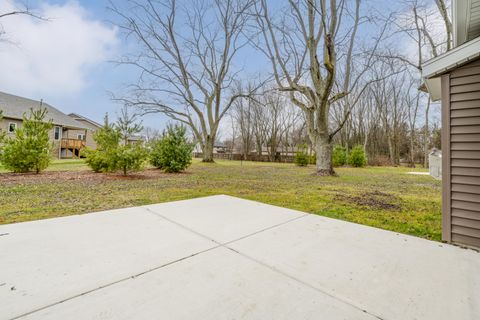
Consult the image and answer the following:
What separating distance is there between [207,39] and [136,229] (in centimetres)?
1829

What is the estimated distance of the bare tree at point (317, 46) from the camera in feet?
28.0

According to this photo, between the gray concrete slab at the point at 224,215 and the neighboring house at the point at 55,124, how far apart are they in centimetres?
2001

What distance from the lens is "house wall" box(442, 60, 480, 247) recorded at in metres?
2.25

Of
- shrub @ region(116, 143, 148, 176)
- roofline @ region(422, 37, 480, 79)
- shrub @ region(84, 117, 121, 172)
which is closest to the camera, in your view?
roofline @ region(422, 37, 480, 79)

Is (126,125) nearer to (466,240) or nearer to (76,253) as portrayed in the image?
(76,253)

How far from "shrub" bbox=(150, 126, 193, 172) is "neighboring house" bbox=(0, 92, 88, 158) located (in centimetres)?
1346

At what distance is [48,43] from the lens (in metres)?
9.29

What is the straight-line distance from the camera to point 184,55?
1706cm

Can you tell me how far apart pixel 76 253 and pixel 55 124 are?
968 inches

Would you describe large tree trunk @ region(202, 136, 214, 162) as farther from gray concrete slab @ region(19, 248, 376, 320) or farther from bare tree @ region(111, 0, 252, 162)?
gray concrete slab @ region(19, 248, 376, 320)

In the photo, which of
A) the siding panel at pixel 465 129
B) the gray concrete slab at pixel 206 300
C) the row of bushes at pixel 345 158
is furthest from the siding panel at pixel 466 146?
the row of bushes at pixel 345 158

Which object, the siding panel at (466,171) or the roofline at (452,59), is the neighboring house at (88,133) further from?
the siding panel at (466,171)

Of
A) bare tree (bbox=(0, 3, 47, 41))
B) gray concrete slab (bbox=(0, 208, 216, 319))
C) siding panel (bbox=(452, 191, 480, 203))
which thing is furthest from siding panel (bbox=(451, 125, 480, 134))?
bare tree (bbox=(0, 3, 47, 41))

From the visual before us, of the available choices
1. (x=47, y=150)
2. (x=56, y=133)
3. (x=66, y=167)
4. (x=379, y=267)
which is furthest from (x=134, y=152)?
(x=56, y=133)
